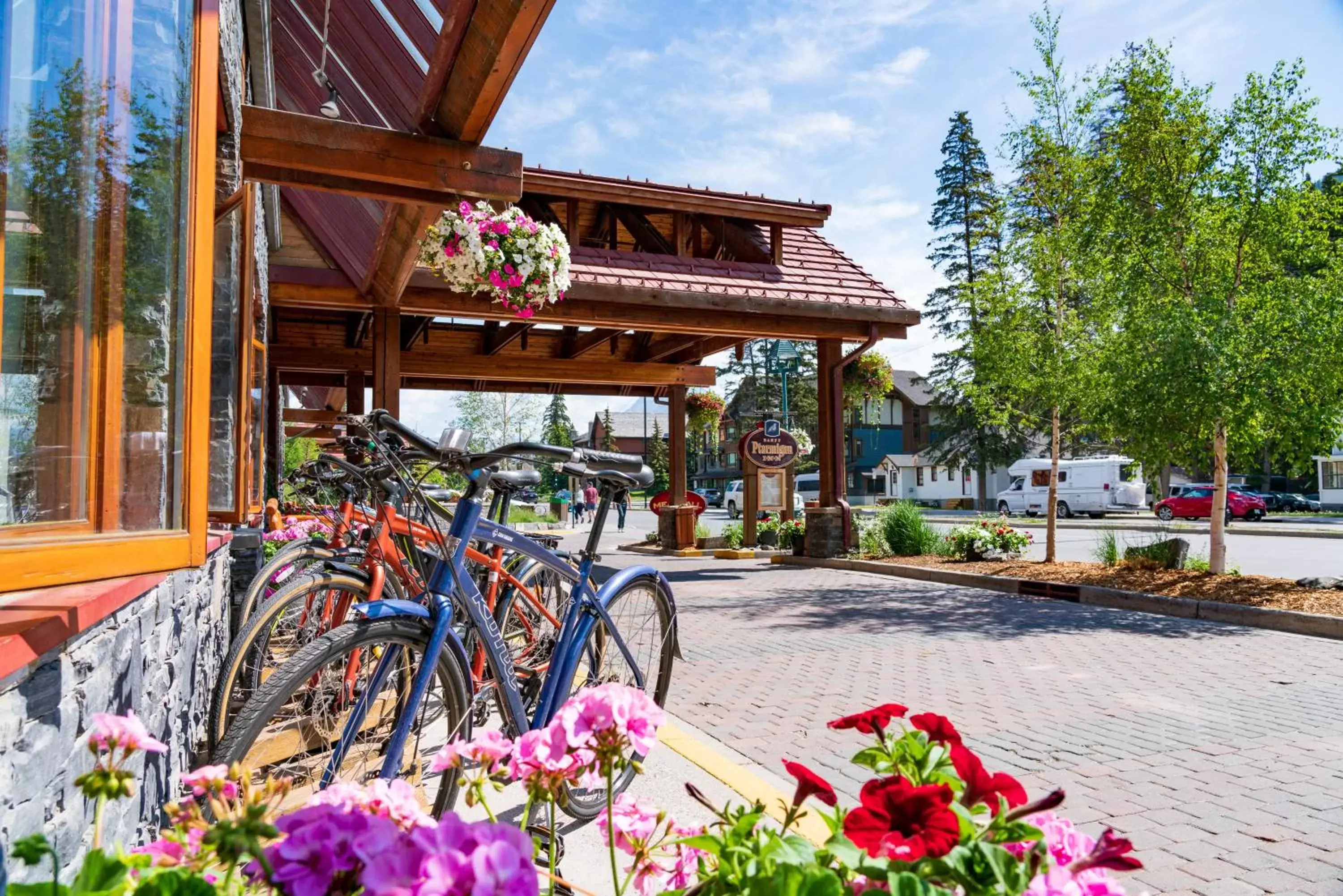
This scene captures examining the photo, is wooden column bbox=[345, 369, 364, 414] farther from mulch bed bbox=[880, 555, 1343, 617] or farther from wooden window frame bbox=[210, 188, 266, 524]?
wooden window frame bbox=[210, 188, 266, 524]

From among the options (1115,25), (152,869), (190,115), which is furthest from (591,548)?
(1115,25)

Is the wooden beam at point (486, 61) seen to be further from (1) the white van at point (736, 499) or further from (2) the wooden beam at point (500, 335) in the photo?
(1) the white van at point (736, 499)

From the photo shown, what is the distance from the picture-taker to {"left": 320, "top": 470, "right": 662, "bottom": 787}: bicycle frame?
2166 mm

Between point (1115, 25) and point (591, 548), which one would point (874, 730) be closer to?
point (591, 548)

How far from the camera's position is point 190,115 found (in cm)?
217

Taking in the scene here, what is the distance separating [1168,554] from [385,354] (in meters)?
9.70

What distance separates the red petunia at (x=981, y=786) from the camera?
1.09m

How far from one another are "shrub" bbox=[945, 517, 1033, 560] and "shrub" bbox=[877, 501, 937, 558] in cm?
37

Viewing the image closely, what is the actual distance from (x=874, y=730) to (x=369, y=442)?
1.88 metres

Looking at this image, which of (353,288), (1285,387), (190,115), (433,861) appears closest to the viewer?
(433,861)

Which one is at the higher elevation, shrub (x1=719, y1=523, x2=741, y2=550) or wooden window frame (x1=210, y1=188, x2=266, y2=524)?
wooden window frame (x1=210, y1=188, x2=266, y2=524)

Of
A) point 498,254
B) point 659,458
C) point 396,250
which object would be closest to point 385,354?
point 396,250

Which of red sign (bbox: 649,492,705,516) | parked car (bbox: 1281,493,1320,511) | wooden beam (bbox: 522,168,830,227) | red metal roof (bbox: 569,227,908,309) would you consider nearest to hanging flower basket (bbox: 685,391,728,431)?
red sign (bbox: 649,492,705,516)

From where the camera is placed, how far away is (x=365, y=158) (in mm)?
4770
